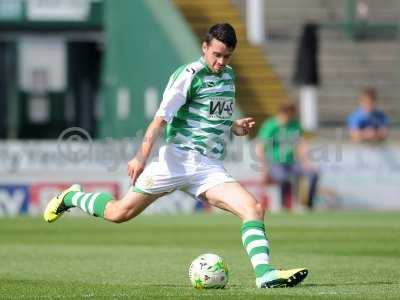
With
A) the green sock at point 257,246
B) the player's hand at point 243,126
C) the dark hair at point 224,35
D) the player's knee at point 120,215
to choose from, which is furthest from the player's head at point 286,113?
the green sock at point 257,246

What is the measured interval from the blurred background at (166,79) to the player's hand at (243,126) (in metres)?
13.0

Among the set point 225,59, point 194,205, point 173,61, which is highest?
point 225,59

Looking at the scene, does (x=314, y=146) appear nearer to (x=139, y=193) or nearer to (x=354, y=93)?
(x=354, y=93)

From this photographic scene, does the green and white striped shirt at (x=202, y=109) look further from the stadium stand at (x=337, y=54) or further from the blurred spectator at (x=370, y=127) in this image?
the stadium stand at (x=337, y=54)

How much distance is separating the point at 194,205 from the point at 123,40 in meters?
7.46

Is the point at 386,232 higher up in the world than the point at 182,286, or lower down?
lower down

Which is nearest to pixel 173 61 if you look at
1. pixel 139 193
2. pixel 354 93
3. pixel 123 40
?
pixel 123 40

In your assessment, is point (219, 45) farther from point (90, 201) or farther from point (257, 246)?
point (90, 201)

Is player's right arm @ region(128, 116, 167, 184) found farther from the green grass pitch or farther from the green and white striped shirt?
the green grass pitch

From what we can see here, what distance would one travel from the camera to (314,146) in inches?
977

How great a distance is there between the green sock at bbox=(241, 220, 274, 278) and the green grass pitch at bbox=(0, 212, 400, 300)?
19 centimetres

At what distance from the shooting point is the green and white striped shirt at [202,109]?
1031cm

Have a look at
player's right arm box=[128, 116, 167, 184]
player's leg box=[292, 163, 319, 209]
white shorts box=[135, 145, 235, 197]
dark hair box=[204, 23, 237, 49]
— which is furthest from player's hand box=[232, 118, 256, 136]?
player's leg box=[292, 163, 319, 209]

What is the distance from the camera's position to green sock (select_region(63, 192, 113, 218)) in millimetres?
11070
